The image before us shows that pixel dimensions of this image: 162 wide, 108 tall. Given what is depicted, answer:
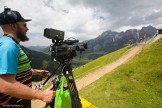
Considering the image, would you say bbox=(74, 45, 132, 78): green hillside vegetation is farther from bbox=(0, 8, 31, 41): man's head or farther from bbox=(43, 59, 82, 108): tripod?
bbox=(0, 8, 31, 41): man's head

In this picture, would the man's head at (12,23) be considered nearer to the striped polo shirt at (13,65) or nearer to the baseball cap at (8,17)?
the baseball cap at (8,17)

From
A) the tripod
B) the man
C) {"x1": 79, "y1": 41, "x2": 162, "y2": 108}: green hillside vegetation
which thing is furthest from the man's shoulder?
{"x1": 79, "y1": 41, "x2": 162, "y2": 108}: green hillside vegetation

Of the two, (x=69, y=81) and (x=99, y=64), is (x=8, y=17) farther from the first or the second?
(x=99, y=64)

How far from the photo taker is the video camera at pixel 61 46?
4629mm

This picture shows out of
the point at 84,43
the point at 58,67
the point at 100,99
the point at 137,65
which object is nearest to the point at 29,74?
the point at 58,67

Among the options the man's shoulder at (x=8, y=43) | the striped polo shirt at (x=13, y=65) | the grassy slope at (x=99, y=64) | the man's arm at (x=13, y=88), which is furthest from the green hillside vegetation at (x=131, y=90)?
the grassy slope at (x=99, y=64)

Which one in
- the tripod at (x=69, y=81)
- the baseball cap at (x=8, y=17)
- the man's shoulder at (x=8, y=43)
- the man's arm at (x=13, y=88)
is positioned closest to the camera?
the man's arm at (x=13, y=88)

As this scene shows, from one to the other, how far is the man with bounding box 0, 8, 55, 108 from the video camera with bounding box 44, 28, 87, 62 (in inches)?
22.1

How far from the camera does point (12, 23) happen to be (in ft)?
13.7

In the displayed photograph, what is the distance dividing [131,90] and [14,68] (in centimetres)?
1133

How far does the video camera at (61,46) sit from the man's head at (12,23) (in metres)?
0.55

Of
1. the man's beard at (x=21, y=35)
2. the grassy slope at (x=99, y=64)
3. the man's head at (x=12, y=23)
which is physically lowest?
the grassy slope at (x=99, y=64)

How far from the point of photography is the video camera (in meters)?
4.63

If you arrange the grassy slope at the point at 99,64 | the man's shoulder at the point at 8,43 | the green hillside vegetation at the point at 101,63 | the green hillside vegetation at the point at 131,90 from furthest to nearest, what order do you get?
the green hillside vegetation at the point at 101,63 → the grassy slope at the point at 99,64 → the green hillside vegetation at the point at 131,90 → the man's shoulder at the point at 8,43
